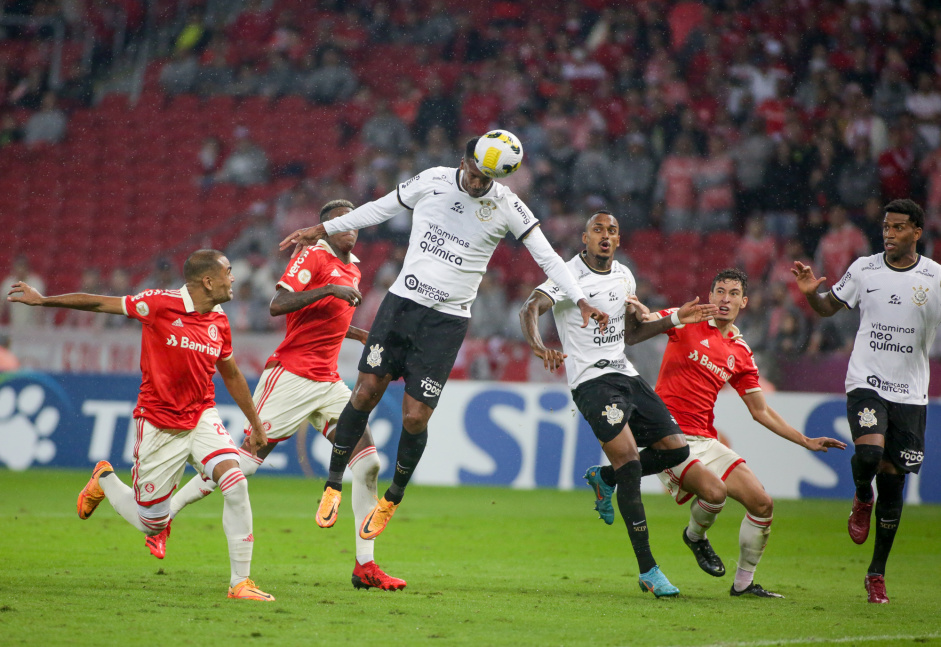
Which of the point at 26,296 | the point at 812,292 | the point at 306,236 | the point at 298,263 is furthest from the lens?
the point at 298,263

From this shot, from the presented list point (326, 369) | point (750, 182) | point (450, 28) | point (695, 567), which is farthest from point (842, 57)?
point (326, 369)

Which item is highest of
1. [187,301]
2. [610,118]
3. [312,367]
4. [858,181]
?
[610,118]

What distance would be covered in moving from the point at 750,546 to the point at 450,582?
2.23 meters

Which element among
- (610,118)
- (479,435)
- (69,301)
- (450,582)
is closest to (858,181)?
(610,118)

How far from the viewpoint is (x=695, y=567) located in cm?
890

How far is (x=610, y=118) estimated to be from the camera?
19.4 meters

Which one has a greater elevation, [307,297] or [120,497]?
[307,297]

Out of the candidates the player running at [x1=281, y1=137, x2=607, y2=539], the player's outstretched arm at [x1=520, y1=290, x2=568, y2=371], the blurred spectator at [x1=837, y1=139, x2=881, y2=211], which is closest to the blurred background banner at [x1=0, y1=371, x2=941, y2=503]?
the blurred spectator at [x1=837, y1=139, x2=881, y2=211]

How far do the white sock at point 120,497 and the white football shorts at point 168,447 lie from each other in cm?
52

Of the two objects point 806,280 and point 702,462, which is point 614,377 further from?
point 806,280

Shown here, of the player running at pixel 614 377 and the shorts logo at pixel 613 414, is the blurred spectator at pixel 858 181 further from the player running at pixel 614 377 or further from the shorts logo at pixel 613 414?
the shorts logo at pixel 613 414

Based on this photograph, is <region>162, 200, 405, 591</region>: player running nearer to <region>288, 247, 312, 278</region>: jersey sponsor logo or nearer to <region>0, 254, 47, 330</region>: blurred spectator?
<region>288, 247, 312, 278</region>: jersey sponsor logo

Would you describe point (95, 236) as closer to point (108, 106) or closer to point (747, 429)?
point (108, 106)

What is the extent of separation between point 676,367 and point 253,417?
3.35m
